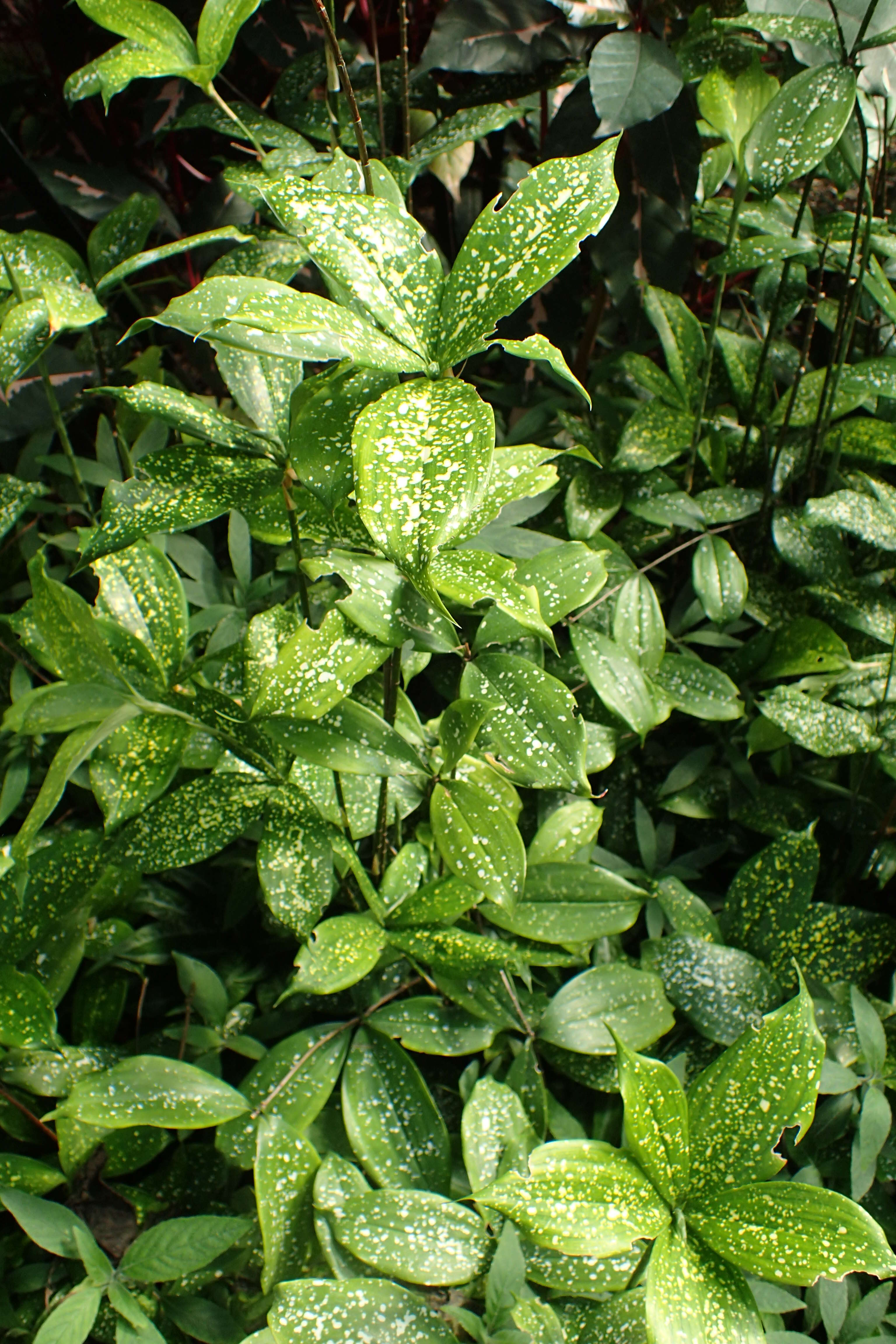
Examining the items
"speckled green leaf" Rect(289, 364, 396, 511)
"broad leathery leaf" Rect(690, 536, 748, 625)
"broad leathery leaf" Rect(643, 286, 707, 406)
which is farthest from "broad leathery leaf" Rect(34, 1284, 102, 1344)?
"broad leathery leaf" Rect(643, 286, 707, 406)

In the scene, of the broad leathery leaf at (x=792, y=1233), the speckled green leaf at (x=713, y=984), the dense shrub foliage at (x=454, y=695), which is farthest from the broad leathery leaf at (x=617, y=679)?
the broad leathery leaf at (x=792, y=1233)

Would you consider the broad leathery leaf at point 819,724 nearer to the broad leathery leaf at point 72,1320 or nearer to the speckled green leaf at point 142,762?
the speckled green leaf at point 142,762

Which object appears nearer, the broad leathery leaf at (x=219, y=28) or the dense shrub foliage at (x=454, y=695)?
the dense shrub foliage at (x=454, y=695)

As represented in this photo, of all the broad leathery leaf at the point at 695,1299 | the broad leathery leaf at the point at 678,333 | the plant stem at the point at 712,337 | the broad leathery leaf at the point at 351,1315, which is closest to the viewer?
the broad leathery leaf at the point at 695,1299

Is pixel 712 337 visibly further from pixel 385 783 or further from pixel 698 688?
pixel 385 783

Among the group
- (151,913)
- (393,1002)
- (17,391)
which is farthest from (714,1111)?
(17,391)

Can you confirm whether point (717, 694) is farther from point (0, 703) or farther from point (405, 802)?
point (0, 703)

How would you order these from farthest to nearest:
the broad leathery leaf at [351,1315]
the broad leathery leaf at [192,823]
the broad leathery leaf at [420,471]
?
the broad leathery leaf at [192,823] → the broad leathery leaf at [351,1315] → the broad leathery leaf at [420,471]

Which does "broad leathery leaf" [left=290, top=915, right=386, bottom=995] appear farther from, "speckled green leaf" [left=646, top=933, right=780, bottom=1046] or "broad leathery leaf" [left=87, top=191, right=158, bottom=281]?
"broad leathery leaf" [left=87, top=191, right=158, bottom=281]
